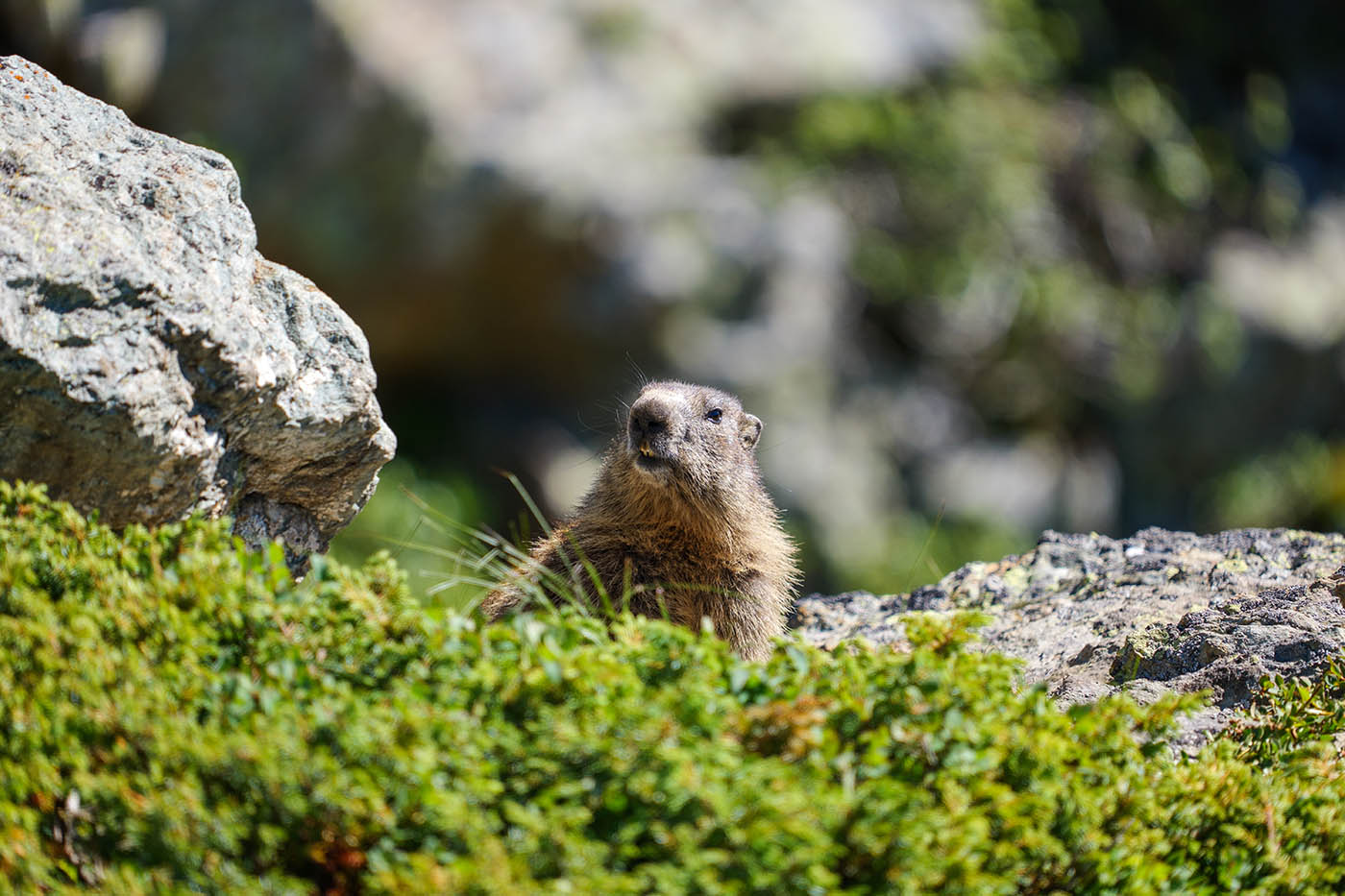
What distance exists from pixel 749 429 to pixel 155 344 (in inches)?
145

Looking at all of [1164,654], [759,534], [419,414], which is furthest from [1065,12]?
[1164,654]

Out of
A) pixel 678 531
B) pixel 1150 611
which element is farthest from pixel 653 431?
pixel 1150 611

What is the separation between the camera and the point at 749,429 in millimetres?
6965

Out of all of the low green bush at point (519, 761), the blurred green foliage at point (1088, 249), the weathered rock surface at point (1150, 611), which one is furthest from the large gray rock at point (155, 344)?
→ the blurred green foliage at point (1088, 249)

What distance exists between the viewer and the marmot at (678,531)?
580 cm

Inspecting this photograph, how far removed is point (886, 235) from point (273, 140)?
609 centimetres

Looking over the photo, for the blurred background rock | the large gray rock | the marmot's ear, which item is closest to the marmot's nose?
the marmot's ear

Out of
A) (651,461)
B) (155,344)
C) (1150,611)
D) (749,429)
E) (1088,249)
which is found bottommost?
(155,344)

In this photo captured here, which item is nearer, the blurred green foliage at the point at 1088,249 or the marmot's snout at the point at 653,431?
the marmot's snout at the point at 653,431

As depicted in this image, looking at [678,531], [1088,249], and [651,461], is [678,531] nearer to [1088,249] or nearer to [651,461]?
[651,461]

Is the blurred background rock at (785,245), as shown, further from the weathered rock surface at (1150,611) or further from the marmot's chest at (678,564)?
the marmot's chest at (678,564)

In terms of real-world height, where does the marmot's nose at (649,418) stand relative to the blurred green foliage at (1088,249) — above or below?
below

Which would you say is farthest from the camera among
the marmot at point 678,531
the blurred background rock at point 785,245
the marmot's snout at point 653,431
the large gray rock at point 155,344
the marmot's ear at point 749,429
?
the blurred background rock at point 785,245

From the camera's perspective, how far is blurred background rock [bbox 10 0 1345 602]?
12.2 m
